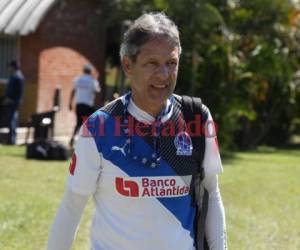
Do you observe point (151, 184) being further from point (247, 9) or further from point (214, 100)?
point (247, 9)

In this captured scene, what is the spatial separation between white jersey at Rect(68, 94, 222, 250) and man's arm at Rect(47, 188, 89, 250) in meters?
0.05

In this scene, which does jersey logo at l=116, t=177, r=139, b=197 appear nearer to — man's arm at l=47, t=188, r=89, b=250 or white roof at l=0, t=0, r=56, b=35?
man's arm at l=47, t=188, r=89, b=250

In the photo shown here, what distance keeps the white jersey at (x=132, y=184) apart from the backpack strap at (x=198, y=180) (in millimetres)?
62

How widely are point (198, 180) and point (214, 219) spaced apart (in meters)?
0.19

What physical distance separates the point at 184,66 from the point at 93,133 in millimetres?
14465

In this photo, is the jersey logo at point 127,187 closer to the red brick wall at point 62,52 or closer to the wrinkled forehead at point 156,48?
Result: the wrinkled forehead at point 156,48

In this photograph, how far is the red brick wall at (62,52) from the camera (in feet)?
61.3

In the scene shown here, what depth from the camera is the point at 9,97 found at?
16.2 m

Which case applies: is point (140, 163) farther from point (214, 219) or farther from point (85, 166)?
point (214, 219)

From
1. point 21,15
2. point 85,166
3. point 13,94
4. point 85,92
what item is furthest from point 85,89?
point 85,166

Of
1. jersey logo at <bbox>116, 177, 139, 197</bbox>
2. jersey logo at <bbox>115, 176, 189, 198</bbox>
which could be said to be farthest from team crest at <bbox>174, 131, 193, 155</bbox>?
jersey logo at <bbox>116, 177, 139, 197</bbox>

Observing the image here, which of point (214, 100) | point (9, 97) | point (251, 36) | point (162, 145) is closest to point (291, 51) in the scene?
point (251, 36)

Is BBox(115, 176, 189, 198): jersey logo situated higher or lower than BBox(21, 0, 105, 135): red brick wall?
lower

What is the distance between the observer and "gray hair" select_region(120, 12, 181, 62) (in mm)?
2832
